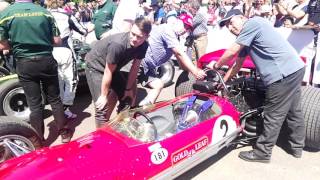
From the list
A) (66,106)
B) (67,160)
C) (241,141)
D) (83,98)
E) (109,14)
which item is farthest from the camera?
(109,14)

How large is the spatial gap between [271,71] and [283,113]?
1.59 ft

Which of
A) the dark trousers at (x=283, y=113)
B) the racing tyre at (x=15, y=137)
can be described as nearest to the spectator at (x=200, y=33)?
the dark trousers at (x=283, y=113)

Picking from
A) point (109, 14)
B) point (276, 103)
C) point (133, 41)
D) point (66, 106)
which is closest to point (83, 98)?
point (66, 106)

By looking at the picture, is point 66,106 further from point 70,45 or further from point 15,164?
point 15,164

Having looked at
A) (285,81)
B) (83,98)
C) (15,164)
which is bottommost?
(83,98)

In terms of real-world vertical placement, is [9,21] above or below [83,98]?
above

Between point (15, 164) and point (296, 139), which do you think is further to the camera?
point (296, 139)

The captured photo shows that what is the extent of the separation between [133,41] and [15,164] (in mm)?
1641

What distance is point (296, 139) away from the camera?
13.2 feet

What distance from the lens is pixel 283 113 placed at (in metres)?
3.82

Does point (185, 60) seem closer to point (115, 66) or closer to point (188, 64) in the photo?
point (188, 64)

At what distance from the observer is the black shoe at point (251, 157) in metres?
3.95

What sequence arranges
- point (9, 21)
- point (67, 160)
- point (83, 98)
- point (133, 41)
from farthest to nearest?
1. point (83, 98)
2. point (9, 21)
3. point (133, 41)
4. point (67, 160)

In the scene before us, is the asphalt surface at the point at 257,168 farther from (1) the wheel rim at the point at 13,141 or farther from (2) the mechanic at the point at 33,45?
(2) the mechanic at the point at 33,45
